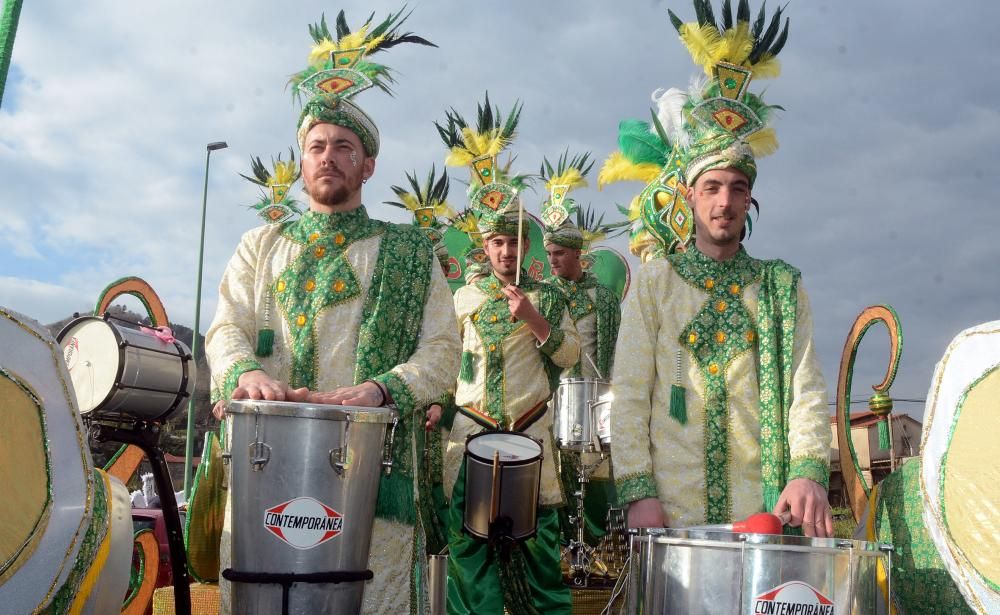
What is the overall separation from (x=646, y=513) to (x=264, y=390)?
1.33 metres

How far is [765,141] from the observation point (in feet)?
14.4

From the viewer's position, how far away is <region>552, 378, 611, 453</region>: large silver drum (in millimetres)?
5848

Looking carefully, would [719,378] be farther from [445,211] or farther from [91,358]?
[445,211]

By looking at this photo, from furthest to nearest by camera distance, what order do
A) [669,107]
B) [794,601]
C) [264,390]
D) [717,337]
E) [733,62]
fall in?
[669,107]
[733,62]
[717,337]
[264,390]
[794,601]

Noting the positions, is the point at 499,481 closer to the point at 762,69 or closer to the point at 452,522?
the point at 452,522

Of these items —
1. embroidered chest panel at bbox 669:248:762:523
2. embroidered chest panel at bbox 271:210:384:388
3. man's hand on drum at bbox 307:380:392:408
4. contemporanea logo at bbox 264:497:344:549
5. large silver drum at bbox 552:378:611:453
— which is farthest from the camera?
large silver drum at bbox 552:378:611:453

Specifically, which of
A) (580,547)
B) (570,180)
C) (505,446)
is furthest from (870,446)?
(505,446)

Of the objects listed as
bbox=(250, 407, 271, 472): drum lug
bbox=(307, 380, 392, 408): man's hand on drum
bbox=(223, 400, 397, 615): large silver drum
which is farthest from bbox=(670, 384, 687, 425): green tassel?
bbox=(250, 407, 271, 472): drum lug

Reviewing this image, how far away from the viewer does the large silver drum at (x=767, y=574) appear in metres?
2.28

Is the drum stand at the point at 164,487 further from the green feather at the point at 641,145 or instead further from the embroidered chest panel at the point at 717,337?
the green feather at the point at 641,145

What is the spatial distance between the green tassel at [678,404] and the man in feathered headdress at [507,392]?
2265 millimetres

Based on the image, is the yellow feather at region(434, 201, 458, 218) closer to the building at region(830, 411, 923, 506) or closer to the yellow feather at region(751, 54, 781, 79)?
the yellow feather at region(751, 54, 781, 79)

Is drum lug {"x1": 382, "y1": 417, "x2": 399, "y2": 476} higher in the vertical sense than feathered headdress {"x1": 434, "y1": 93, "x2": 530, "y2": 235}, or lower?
lower

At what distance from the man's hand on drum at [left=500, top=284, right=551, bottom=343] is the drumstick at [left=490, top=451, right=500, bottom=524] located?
38.6 inches
